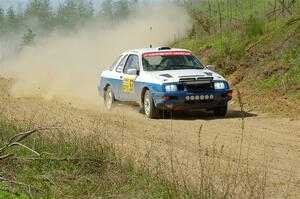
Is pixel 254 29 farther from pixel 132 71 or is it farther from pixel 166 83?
pixel 166 83

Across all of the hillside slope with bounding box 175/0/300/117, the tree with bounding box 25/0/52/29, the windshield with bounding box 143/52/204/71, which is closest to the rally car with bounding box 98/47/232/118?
the windshield with bounding box 143/52/204/71

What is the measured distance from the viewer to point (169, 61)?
1478cm

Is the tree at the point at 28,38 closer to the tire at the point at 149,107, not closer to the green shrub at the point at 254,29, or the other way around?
the green shrub at the point at 254,29

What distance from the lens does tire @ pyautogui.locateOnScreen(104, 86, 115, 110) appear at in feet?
53.5

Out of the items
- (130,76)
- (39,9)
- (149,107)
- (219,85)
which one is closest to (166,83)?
(149,107)

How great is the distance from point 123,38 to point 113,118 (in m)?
17.4

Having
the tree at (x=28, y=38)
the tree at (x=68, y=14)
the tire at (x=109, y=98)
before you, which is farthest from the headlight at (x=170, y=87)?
the tree at (x=68, y=14)

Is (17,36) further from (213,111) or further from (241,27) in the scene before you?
(213,111)

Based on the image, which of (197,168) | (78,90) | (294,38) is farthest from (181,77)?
(78,90)

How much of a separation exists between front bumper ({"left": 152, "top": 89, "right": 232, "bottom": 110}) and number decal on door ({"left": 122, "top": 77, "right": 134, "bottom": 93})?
1263 millimetres

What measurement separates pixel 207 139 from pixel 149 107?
135 inches

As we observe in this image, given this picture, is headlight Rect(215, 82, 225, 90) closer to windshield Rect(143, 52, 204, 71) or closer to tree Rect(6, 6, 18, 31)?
windshield Rect(143, 52, 204, 71)

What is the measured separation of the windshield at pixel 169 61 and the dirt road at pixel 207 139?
3.69 ft

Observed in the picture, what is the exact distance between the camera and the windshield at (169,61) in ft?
48.2
